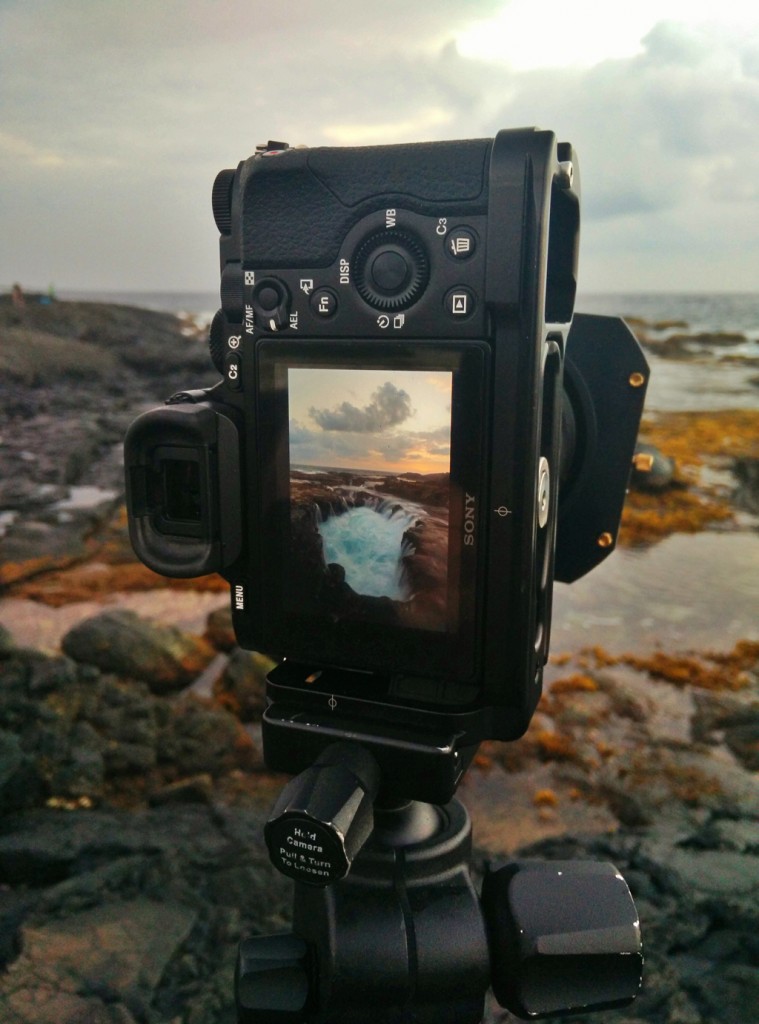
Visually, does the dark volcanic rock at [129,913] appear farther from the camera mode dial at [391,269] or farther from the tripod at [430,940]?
the camera mode dial at [391,269]

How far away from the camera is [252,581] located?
38.6 inches

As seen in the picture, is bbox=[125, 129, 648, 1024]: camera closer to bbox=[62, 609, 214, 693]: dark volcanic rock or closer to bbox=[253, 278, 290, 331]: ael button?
bbox=[253, 278, 290, 331]: ael button

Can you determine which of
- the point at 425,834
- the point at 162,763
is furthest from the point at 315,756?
the point at 162,763

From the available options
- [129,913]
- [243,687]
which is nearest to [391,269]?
[129,913]

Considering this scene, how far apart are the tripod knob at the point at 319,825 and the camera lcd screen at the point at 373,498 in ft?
0.48

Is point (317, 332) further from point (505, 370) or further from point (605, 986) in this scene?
point (605, 986)

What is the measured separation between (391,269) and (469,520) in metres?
0.28

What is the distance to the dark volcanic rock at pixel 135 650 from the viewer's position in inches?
168

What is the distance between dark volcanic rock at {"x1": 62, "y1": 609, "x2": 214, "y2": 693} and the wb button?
3820 mm

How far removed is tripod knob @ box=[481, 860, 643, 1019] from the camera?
90cm

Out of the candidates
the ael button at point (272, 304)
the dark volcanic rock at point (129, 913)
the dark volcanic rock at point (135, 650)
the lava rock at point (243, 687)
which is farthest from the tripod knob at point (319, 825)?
the dark volcanic rock at point (135, 650)

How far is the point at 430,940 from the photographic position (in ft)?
2.98

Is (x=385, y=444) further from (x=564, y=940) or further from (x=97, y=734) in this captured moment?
(x=97, y=734)

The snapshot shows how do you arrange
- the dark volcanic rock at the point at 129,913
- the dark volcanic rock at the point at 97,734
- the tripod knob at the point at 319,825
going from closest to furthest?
the tripod knob at the point at 319,825, the dark volcanic rock at the point at 129,913, the dark volcanic rock at the point at 97,734
